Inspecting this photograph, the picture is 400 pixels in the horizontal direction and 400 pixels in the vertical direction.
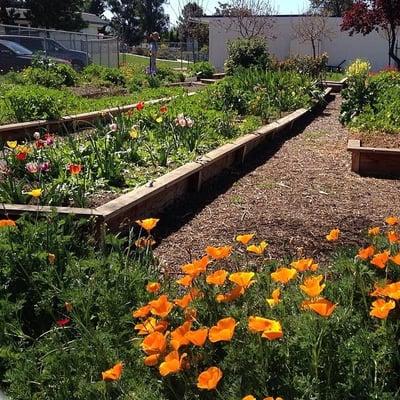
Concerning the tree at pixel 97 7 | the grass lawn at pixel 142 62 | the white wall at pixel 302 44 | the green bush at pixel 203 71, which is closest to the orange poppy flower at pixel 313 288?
the green bush at pixel 203 71

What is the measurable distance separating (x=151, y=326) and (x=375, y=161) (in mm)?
4849

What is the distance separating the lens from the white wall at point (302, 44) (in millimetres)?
33531

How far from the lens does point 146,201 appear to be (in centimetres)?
475

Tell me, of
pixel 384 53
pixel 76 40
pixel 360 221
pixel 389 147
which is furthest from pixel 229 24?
pixel 360 221

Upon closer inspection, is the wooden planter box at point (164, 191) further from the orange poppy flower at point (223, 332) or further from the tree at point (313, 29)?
the tree at point (313, 29)

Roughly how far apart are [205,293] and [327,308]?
2.19 ft

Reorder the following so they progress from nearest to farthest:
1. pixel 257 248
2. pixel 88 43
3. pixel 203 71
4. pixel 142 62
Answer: pixel 257 248
pixel 88 43
pixel 203 71
pixel 142 62

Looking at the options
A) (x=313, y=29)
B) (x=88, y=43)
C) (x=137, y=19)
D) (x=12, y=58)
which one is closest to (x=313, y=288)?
(x=12, y=58)

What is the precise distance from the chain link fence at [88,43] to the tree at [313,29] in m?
12.9

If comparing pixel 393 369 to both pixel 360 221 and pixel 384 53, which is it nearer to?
pixel 360 221

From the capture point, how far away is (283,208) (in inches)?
203

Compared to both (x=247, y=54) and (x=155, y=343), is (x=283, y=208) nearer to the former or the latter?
(x=155, y=343)

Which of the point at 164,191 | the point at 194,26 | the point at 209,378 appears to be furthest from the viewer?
the point at 194,26

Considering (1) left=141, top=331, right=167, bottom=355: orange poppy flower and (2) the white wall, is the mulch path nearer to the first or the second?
(1) left=141, top=331, right=167, bottom=355: orange poppy flower
